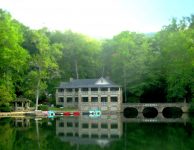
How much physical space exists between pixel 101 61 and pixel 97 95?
14931 millimetres

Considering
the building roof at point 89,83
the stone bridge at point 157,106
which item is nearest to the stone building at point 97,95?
the building roof at point 89,83

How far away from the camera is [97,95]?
3088 inches

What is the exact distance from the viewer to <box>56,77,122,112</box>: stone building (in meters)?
77.7

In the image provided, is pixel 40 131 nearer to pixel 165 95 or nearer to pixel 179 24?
pixel 165 95

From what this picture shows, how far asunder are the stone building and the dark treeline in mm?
4319

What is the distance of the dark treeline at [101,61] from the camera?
71.4 metres

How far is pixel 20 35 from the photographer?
7600 centimetres

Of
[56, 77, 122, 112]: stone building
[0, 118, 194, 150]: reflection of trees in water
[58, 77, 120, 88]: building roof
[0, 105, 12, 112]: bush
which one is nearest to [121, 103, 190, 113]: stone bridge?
[56, 77, 122, 112]: stone building

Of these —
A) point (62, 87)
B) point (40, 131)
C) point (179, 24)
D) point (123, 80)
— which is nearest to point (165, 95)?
point (123, 80)

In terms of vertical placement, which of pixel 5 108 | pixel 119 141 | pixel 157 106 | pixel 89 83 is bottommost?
pixel 119 141

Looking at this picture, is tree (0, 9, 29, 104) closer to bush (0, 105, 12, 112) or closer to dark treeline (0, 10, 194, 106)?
dark treeline (0, 10, 194, 106)

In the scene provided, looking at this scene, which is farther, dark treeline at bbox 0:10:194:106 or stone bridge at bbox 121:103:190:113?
stone bridge at bbox 121:103:190:113

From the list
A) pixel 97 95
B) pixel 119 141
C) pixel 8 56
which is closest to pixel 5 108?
pixel 8 56

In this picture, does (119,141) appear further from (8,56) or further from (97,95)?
(97,95)
